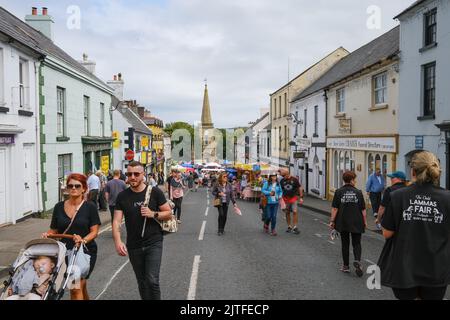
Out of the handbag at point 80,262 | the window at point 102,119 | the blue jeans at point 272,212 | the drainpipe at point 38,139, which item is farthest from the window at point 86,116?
the handbag at point 80,262

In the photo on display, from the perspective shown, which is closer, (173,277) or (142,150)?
(173,277)

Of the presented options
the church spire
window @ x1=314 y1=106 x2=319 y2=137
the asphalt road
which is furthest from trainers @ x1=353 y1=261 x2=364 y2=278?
the church spire

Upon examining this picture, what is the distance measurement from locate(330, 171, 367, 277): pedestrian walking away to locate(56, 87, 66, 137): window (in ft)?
46.2

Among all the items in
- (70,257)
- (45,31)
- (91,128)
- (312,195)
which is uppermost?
(45,31)

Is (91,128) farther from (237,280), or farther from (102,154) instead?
(237,280)

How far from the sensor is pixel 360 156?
22.1 metres

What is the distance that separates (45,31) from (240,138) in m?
47.6

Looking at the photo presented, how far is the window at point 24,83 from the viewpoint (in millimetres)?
15170

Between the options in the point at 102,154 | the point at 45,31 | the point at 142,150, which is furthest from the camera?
the point at 142,150

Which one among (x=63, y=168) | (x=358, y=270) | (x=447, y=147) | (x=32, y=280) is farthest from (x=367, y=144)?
(x=32, y=280)

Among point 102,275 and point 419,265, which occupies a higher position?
point 419,265

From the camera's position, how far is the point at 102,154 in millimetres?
26844

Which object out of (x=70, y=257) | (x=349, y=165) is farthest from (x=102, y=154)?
(x=70, y=257)

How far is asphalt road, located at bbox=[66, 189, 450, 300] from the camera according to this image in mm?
6422
